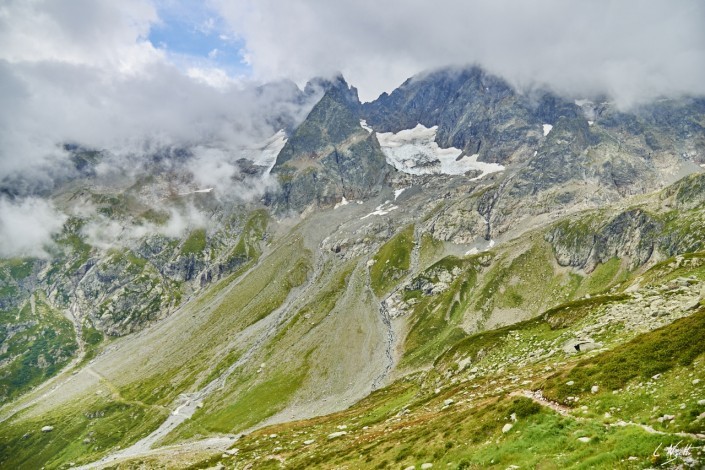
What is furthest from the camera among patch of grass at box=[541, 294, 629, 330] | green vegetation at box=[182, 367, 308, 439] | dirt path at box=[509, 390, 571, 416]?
green vegetation at box=[182, 367, 308, 439]

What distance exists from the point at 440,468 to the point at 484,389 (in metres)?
30.8

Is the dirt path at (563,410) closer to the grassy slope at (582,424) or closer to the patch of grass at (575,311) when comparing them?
the grassy slope at (582,424)

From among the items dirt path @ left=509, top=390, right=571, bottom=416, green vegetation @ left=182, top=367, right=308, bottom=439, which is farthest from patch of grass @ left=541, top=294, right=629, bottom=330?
green vegetation @ left=182, top=367, right=308, bottom=439

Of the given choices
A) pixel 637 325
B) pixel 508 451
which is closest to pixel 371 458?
pixel 508 451

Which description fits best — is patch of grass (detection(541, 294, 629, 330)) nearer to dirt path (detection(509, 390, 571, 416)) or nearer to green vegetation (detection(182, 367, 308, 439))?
dirt path (detection(509, 390, 571, 416))

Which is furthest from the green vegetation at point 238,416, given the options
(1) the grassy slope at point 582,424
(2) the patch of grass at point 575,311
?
(2) the patch of grass at point 575,311

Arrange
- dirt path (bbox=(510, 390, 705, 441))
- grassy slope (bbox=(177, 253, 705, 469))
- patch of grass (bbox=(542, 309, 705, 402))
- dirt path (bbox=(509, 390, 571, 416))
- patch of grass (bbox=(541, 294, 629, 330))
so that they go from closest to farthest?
dirt path (bbox=(510, 390, 705, 441))
grassy slope (bbox=(177, 253, 705, 469))
patch of grass (bbox=(542, 309, 705, 402))
dirt path (bbox=(509, 390, 571, 416))
patch of grass (bbox=(541, 294, 629, 330))

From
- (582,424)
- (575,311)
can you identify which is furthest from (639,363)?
(575,311)

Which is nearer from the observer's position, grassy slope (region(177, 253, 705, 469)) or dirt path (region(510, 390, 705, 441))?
dirt path (region(510, 390, 705, 441))

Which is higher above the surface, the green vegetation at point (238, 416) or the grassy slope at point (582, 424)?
the grassy slope at point (582, 424)

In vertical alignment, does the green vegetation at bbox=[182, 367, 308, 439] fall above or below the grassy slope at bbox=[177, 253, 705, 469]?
below

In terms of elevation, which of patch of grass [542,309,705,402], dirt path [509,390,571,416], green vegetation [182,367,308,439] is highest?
patch of grass [542,309,705,402]

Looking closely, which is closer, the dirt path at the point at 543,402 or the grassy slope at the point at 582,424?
the grassy slope at the point at 582,424

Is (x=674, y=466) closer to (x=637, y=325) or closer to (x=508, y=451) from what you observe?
(x=508, y=451)
